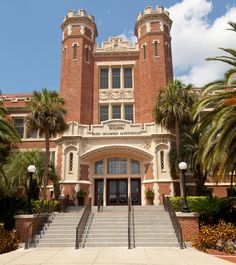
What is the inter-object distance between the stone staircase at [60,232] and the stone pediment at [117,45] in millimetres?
19609

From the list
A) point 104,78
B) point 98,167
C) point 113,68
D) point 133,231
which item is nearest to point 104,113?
point 104,78

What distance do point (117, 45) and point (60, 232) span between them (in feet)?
73.2

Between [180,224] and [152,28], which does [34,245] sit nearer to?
[180,224]

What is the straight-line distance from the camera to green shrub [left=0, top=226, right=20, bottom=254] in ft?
41.3

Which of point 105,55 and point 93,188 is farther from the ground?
point 105,55

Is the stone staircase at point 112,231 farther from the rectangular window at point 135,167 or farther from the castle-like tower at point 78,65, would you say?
the castle-like tower at point 78,65

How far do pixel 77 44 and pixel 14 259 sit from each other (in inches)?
938

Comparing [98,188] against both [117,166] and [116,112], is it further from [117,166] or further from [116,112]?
[116,112]

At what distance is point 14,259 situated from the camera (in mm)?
10664

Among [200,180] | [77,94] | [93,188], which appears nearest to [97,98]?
[77,94]

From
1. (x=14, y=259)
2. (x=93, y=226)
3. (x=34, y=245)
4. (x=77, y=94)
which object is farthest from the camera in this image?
(x=77, y=94)

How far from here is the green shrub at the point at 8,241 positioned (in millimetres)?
12583

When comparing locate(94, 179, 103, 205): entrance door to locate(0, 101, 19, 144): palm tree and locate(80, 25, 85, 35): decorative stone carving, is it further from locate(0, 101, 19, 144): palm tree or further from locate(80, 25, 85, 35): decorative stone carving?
locate(80, 25, 85, 35): decorative stone carving

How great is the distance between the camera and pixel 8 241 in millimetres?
12914
